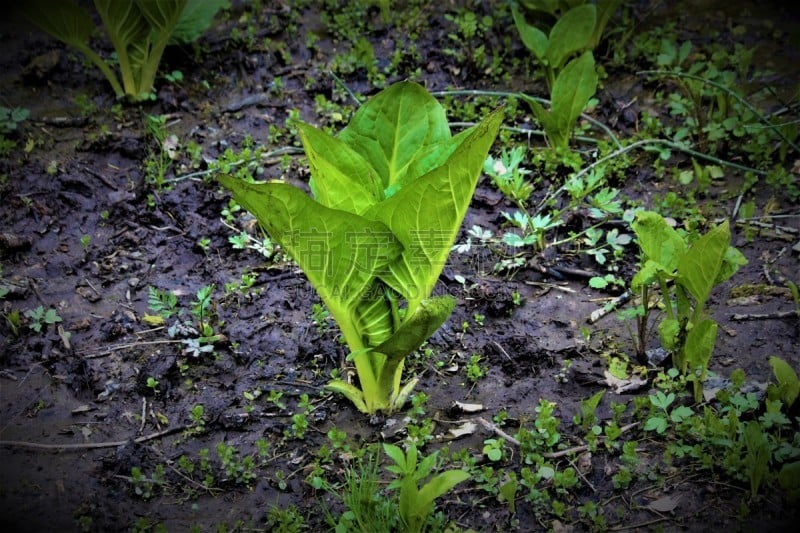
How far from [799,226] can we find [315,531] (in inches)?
116

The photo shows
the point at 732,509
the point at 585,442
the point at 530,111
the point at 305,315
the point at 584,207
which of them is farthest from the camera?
the point at 530,111

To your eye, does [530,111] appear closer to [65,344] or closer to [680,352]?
[680,352]

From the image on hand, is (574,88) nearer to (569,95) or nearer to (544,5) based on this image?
(569,95)

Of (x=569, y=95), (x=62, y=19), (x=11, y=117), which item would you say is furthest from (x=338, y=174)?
(x=11, y=117)

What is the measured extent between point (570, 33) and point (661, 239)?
1983 mm

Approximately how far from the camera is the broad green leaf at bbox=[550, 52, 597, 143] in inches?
162

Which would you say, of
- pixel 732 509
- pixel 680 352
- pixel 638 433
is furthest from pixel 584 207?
pixel 732 509

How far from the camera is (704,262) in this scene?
290 centimetres

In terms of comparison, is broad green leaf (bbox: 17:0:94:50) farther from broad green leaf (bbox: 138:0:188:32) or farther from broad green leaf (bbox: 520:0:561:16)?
broad green leaf (bbox: 520:0:561:16)

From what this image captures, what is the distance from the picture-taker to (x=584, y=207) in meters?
4.14

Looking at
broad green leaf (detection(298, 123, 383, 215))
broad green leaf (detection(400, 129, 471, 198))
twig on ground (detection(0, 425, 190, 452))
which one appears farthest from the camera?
twig on ground (detection(0, 425, 190, 452))

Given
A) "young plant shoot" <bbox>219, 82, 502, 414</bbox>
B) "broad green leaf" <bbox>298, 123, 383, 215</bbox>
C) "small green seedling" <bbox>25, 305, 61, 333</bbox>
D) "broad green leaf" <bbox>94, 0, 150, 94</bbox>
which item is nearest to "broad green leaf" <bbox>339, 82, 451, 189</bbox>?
"young plant shoot" <bbox>219, 82, 502, 414</bbox>

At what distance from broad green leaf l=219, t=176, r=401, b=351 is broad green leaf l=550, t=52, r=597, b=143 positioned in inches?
81.9

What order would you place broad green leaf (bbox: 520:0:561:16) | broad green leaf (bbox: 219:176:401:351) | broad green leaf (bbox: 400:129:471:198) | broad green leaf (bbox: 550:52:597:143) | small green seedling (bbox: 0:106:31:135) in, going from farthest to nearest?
broad green leaf (bbox: 520:0:561:16)
small green seedling (bbox: 0:106:31:135)
broad green leaf (bbox: 550:52:597:143)
broad green leaf (bbox: 400:129:471:198)
broad green leaf (bbox: 219:176:401:351)
